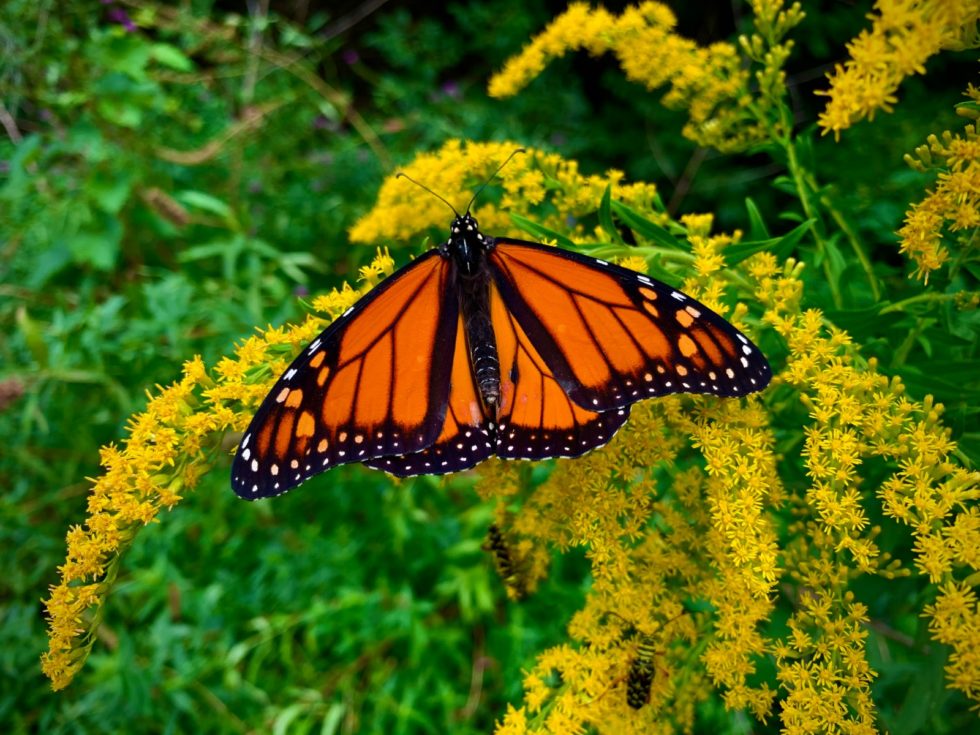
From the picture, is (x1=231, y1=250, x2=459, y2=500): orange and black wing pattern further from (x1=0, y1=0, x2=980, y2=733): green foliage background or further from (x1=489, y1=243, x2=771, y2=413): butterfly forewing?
(x1=0, y1=0, x2=980, y2=733): green foliage background

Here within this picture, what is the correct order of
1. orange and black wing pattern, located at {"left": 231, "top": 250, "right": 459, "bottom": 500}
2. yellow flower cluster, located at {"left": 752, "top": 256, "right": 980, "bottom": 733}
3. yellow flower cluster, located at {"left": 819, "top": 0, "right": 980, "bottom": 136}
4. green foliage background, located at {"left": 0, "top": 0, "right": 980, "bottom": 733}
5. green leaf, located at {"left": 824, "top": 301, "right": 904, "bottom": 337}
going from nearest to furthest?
yellow flower cluster, located at {"left": 819, "top": 0, "right": 980, "bottom": 136}, yellow flower cluster, located at {"left": 752, "top": 256, "right": 980, "bottom": 733}, orange and black wing pattern, located at {"left": 231, "top": 250, "right": 459, "bottom": 500}, green leaf, located at {"left": 824, "top": 301, "right": 904, "bottom": 337}, green foliage background, located at {"left": 0, "top": 0, "right": 980, "bottom": 733}

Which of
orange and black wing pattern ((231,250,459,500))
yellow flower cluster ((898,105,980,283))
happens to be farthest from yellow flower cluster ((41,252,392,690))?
yellow flower cluster ((898,105,980,283))

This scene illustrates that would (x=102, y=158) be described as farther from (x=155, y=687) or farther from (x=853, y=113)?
(x=853, y=113)

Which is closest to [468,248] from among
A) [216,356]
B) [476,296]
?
[476,296]

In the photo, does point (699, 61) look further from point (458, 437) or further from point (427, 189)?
point (458, 437)

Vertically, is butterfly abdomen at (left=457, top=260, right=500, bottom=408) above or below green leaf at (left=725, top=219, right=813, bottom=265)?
below

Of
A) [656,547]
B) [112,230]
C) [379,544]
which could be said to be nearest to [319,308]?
[656,547]
